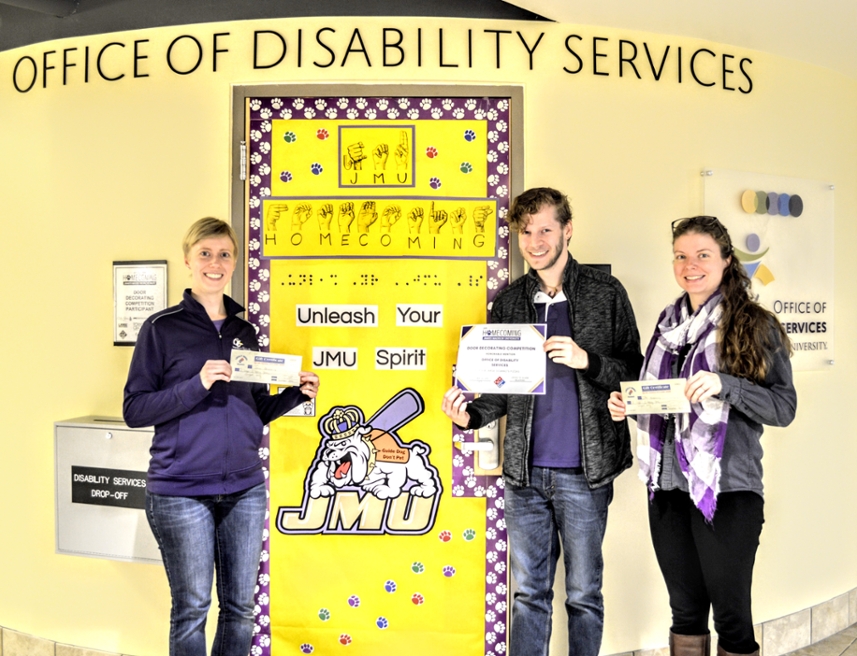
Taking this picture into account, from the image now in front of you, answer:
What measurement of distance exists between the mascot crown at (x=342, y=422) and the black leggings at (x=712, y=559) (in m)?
1.29

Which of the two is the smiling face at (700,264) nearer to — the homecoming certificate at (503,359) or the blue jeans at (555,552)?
the homecoming certificate at (503,359)

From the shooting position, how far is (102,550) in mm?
2947

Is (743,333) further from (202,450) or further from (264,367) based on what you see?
(202,450)

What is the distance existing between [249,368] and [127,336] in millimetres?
1046

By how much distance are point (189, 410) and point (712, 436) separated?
1781 mm

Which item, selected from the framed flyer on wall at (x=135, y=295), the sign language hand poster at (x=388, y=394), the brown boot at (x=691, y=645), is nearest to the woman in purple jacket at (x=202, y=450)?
the sign language hand poster at (x=388, y=394)

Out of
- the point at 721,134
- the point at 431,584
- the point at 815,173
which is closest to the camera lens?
the point at 431,584

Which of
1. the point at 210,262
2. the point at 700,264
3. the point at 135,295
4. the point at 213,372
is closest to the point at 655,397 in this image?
the point at 700,264

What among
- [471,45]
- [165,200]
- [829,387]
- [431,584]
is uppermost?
[471,45]

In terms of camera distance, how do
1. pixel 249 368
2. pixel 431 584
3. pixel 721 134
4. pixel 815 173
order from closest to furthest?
pixel 249 368 < pixel 431 584 < pixel 721 134 < pixel 815 173

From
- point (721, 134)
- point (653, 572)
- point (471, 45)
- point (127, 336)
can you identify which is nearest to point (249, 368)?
point (127, 336)

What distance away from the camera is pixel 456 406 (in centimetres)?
250

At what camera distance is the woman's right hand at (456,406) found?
2500 millimetres

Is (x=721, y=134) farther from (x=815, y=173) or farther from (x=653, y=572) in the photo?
(x=653, y=572)
